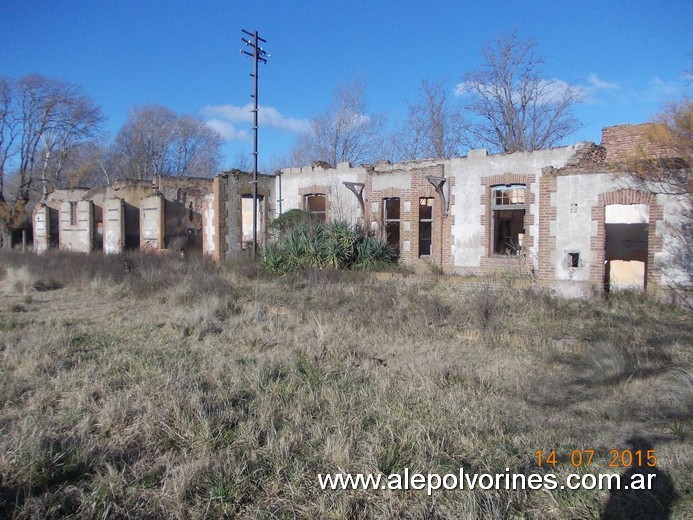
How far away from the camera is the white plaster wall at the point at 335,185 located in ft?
60.2

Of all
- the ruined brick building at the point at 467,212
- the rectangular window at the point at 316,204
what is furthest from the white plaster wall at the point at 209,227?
the rectangular window at the point at 316,204

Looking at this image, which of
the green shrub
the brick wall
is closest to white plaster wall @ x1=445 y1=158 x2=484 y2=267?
the brick wall

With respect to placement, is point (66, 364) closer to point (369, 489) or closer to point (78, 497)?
point (78, 497)

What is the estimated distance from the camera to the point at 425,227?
19.1 meters

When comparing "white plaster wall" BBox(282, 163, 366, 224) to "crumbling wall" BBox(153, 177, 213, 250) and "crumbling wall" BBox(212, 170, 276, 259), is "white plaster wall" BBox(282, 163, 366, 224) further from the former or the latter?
"crumbling wall" BBox(153, 177, 213, 250)

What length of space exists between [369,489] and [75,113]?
41652 mm

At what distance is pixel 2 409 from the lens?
14.6 feet

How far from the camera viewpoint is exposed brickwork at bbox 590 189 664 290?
33.0ft

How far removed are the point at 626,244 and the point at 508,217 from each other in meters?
4.89

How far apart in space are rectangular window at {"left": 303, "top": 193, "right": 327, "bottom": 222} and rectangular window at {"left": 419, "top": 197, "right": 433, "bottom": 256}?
381 cm

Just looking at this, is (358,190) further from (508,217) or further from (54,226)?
(54,226)

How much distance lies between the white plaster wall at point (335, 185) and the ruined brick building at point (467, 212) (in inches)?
1.6

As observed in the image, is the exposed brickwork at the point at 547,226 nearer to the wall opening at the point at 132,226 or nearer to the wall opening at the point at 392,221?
the wall opening at the point at 392,221

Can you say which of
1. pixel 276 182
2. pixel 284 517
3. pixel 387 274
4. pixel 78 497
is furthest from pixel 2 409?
pixel 276 182
